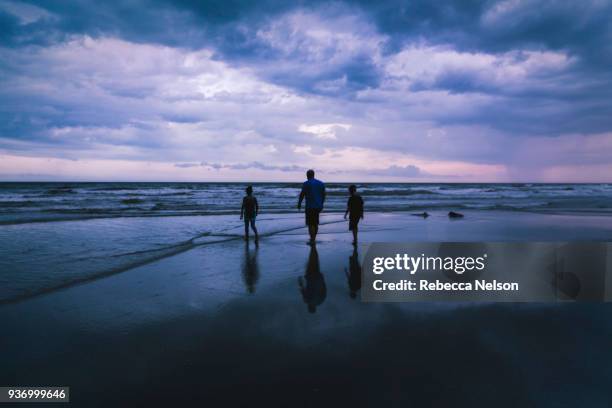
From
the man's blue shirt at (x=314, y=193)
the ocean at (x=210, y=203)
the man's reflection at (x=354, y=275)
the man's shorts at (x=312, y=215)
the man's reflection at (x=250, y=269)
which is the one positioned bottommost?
the man's reflection at (x=250, y=269)

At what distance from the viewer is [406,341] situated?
3863 mm

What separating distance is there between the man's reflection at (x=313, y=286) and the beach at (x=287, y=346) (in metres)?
0.06

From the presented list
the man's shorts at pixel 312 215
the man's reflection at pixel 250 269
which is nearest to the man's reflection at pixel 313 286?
the man's reflection at pixel 250 269

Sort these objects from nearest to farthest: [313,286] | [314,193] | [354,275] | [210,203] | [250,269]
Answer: [313,286] < [354,275] < [250,269] < [314,193] < [210,203]

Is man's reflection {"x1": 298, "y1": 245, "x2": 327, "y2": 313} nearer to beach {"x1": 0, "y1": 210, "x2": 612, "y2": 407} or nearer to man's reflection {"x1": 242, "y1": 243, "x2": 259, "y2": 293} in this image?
beach {"x1": 0, "y1": 210, "x2": 612, "y2": 407}

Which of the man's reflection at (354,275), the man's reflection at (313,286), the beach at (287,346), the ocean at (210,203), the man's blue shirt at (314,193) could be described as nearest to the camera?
the beach at (287,346)

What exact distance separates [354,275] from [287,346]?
10.5 feet

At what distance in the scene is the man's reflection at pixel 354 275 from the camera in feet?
18.9

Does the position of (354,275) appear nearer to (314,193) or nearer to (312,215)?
(312,215)

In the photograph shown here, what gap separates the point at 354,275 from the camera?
6.75 m

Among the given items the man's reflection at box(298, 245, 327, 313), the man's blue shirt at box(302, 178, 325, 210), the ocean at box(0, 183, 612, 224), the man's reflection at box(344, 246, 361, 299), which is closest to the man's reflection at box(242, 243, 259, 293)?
the man's reflection at box(298, 245, 327, 313)

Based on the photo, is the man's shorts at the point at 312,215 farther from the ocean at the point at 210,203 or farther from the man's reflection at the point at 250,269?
the ocean at the point at 210,203

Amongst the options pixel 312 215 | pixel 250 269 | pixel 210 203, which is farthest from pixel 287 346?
pixel 210 203

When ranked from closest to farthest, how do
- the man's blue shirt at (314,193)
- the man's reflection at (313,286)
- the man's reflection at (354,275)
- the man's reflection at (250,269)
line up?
the man's reflection at (313,286) → the man's reflection at (354,275) → the man's reflection at (250,269) → the man's blue shirt at (314,193)
